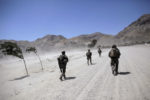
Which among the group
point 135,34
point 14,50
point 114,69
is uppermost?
point 135,34

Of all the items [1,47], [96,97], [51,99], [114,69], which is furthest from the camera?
[1,47]

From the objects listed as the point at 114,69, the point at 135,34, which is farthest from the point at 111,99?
the point at 135,34

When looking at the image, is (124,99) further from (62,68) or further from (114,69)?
(62,68)

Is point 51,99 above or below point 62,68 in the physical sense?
below

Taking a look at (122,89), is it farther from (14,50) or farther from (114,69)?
(14,50)

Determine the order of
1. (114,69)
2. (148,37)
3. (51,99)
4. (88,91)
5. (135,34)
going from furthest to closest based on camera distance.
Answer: (135,34), (148,37), (114,69), (88,91), (51,99)

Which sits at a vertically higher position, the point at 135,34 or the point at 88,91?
the point at 135,34

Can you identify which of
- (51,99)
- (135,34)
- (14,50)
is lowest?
(51,99)

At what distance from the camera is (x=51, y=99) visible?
17.4 feet

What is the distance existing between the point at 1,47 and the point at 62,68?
542 inches

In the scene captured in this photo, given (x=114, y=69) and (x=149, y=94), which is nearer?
(x=149, y=94)

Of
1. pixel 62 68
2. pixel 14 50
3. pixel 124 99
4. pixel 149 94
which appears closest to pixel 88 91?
pixel 124 99

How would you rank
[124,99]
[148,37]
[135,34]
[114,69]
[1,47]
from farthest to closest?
[135,34] < [148,37] < [1,47] < [114,69] < [124,99]

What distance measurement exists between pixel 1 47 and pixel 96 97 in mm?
17661
